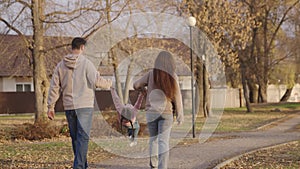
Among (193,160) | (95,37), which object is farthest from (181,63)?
(193,160)

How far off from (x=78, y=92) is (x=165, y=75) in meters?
1.30

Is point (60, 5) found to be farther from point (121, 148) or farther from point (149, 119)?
point (149, 119)

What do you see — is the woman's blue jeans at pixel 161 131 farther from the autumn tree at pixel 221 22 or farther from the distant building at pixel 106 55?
the autumn tree at pixel 221 22

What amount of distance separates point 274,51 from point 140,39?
22716mm

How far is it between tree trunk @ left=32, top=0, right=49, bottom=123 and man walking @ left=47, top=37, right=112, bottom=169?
1221cm

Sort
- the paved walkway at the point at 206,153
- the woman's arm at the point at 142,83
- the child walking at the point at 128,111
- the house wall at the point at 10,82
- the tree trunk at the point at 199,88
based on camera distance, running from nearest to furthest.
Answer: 1. the woman's arm at the point at 142,83
2. the child walking at the point at 128,111
3. the paved walkway at the point at 206,153
4. the tree trunk at the point at 199,88
5. the house wall at the point at 10,82

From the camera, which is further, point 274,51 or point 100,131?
point 274,51

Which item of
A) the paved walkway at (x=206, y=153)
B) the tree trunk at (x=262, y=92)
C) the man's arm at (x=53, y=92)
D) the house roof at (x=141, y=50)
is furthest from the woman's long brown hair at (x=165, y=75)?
the tree trunk at (x=262, y=92)

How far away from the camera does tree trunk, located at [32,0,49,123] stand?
64.2ft

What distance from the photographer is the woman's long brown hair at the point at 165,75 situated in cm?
727

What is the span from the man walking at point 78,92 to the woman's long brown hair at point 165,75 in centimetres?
76

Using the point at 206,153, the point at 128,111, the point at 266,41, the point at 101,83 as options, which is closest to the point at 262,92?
the point at 266,41

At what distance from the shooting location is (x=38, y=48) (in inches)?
782

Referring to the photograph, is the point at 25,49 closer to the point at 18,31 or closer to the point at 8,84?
the point at 18,31
